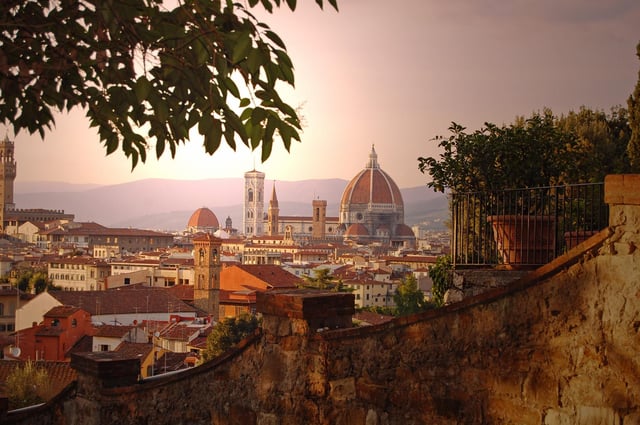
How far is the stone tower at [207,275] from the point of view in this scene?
49.5 meters

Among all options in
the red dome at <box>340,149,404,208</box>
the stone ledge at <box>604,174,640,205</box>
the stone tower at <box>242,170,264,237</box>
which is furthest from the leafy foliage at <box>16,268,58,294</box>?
the stone tower at <box>242,170,264,237</box>

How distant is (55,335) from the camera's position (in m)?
28.0

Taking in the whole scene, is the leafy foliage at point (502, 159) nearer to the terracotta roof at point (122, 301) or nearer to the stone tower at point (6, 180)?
the terracotta roof at point (122, 301)

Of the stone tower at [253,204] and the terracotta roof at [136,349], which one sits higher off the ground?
the stone tower at [253,204]

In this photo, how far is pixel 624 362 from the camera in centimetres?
267

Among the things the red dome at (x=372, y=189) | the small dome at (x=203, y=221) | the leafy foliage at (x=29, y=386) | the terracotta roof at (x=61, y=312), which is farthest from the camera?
the small dome at (x=203, y=221)

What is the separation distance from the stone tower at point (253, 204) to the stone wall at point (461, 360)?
157236 mm

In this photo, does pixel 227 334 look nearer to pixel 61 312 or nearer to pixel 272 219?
pixel 61 312

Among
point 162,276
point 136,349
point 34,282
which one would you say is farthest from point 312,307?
point 162,276

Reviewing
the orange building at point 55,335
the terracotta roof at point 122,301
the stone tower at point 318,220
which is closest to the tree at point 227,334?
the orange building at point 55,335

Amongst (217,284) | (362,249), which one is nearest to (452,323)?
(217,284)

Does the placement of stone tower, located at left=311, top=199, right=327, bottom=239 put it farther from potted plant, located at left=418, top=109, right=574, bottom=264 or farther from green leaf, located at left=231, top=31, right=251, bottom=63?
green leaf, located at left=231, top=31, right=251, bottom=63

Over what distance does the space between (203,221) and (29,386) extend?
393 feet

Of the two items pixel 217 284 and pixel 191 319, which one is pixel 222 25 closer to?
pixel 191 319
